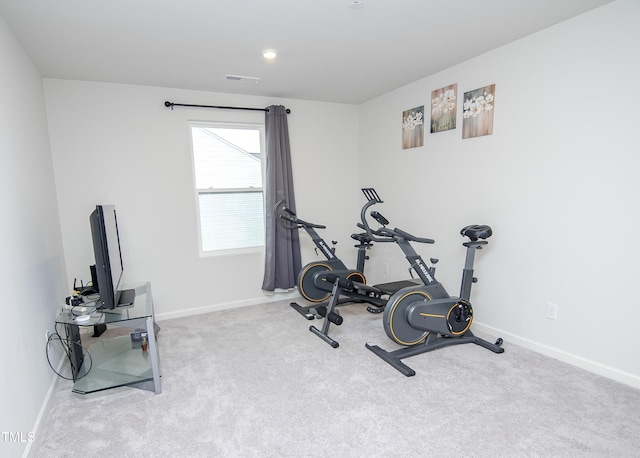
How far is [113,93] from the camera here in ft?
10.8

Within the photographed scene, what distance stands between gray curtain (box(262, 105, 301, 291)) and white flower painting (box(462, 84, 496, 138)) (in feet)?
6.31

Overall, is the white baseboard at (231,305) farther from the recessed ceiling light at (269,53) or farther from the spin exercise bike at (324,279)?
the recessed ceiling light at (269,53)

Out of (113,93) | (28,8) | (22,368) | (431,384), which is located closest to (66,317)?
(22,368)

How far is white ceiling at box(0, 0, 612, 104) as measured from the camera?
2018 millimetres

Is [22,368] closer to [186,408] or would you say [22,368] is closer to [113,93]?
[186,408]

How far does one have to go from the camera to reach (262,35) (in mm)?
2379

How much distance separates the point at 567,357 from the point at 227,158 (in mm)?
3639

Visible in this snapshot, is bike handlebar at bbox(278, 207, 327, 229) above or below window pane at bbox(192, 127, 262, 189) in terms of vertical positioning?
below

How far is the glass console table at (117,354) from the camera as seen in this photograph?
2.27 metres

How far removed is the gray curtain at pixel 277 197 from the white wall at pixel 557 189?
162 centimetres

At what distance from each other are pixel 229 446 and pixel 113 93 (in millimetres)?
3239

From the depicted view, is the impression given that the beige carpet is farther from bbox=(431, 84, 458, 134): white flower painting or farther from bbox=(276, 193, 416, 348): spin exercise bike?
bbox=(431, 84, 458, 134): white flower painting

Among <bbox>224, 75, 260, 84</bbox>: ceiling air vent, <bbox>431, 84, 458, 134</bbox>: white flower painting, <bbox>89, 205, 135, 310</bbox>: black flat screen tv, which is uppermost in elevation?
<bbox>224, 75, 260, 84</bbox>: ceiling air vent

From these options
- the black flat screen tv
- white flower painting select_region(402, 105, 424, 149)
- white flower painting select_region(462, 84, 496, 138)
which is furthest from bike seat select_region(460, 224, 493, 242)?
the black flat screen tv
